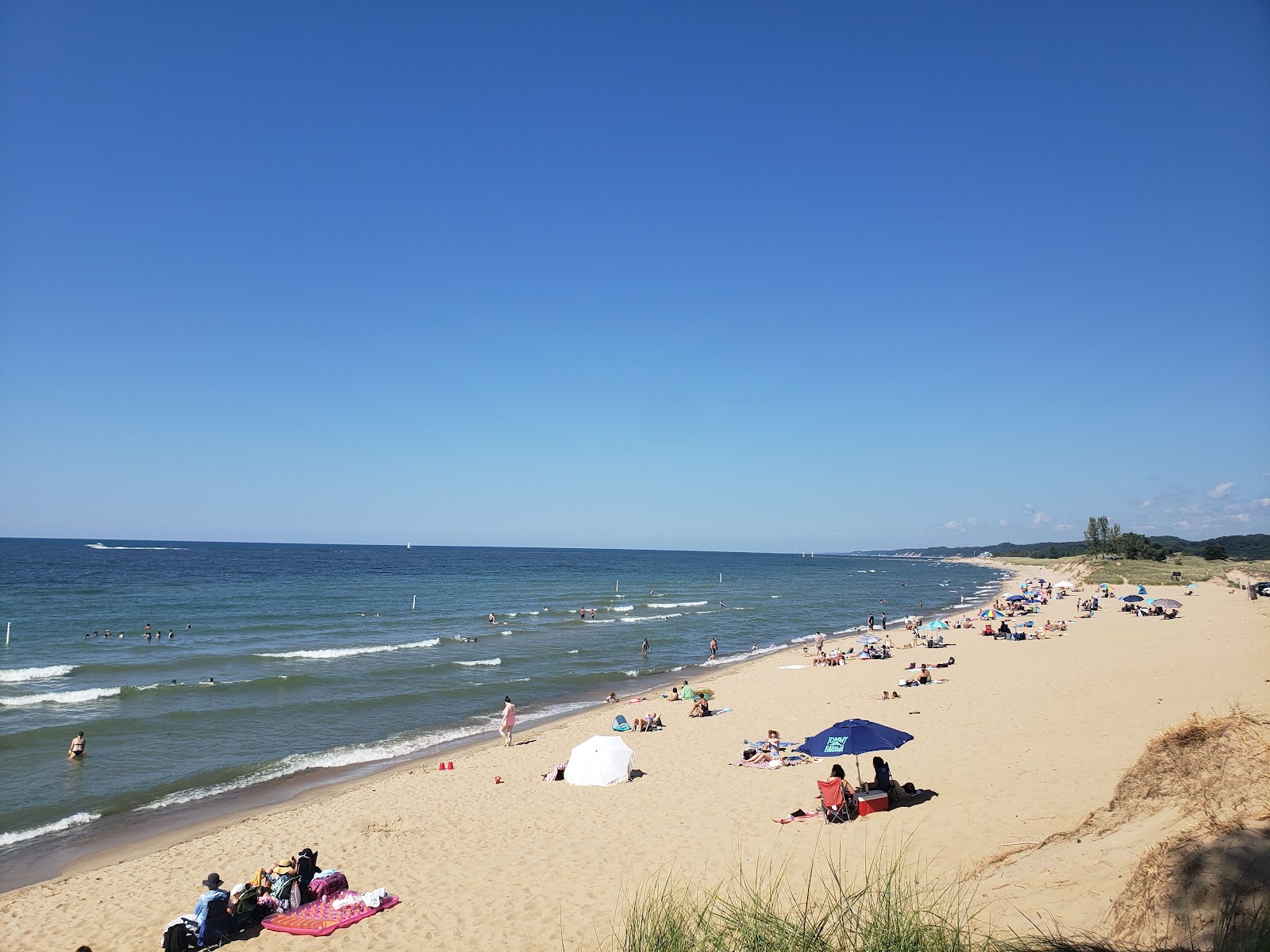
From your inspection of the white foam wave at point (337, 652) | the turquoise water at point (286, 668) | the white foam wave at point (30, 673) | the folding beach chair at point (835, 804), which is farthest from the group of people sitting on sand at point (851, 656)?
the white foam wave at point (30, 673)

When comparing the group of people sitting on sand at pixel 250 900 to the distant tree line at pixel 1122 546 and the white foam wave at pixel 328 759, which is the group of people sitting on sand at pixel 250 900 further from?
the distant tree line at pixel 1122 546

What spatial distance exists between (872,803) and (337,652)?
29.8 m

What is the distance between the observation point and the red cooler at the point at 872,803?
1188 centimetres

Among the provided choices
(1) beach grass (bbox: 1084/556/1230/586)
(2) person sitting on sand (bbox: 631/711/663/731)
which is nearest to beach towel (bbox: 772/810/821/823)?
(2) person sitting on sand (bbox: 631/711/663/731)

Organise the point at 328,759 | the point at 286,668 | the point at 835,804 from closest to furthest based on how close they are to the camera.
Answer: the point at 835,804
the point at 328,759
the point at 286,668

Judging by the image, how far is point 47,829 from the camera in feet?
47.6

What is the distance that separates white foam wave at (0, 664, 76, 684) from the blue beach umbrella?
3148cm

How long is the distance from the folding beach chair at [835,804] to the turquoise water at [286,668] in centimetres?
1291

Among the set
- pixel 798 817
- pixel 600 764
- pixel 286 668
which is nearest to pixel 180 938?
pixel 600 764

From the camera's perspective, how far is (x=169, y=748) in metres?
19.9

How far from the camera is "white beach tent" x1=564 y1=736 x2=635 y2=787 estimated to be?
15.5 meters

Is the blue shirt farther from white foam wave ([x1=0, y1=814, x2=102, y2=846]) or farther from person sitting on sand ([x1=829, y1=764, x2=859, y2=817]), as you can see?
person sitting on sand ([x1=829, y1=764, x2=859, y2=817])

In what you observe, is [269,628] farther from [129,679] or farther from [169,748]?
[169,748]

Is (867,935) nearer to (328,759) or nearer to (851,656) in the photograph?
(328,759)
